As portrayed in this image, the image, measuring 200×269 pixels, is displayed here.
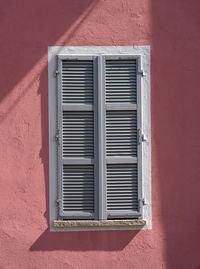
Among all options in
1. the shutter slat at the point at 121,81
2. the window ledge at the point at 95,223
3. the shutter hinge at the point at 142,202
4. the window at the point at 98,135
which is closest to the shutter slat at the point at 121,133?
the window at the point at 98,135

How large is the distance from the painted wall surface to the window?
0.09m

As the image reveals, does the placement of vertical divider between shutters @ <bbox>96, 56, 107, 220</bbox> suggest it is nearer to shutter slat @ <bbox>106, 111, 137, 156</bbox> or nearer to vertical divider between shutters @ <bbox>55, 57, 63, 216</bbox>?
shutter slat @ <bbox>106, 111, 137, 156</bbox>

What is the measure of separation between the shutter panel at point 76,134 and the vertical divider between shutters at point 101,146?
77mm

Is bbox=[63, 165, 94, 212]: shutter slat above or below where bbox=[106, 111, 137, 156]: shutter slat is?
below

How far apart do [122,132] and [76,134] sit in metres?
0.48

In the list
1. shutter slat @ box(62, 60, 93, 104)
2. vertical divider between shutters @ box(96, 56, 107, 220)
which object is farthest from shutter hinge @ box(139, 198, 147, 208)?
shutter slat @ box(62, 60, 93, 104)

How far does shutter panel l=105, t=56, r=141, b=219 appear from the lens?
14.8 ft

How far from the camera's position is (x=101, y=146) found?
14.6ft
